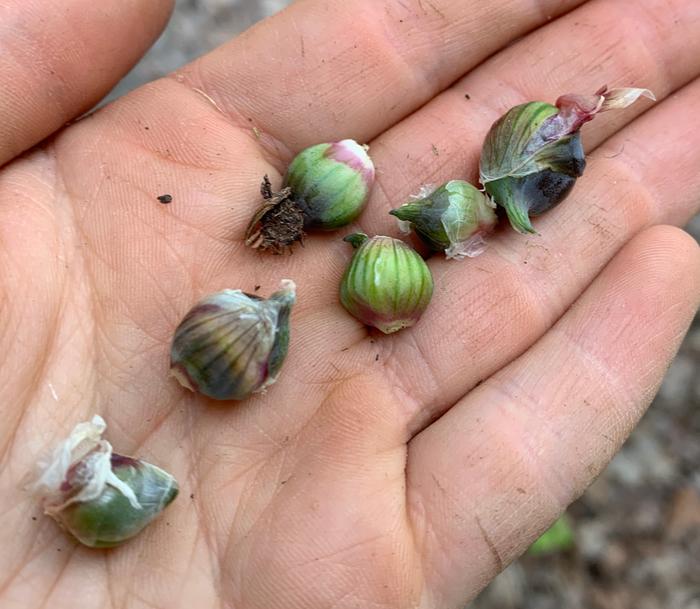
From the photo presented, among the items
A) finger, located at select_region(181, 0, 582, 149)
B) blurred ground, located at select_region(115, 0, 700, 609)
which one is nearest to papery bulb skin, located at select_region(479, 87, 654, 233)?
finger, located at select_region(181, 0, 582, 149)

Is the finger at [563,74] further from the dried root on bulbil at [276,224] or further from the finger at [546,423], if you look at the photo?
the finger at [546,423]

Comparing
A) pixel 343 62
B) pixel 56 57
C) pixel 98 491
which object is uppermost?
pixel 56 57

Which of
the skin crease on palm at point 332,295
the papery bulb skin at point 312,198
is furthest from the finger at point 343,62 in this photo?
the papery bulb skin at point 312,198

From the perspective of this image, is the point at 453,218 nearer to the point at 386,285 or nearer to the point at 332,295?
the point at 386,285

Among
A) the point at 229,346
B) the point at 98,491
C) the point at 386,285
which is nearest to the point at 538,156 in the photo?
the point at 386,285

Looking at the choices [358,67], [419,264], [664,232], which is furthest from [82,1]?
[664,232]

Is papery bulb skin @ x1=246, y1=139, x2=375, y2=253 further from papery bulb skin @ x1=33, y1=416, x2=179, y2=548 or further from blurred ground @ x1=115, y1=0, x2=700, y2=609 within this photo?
blurred ground @ x1=115, y1=0, x2=700, y2=609
